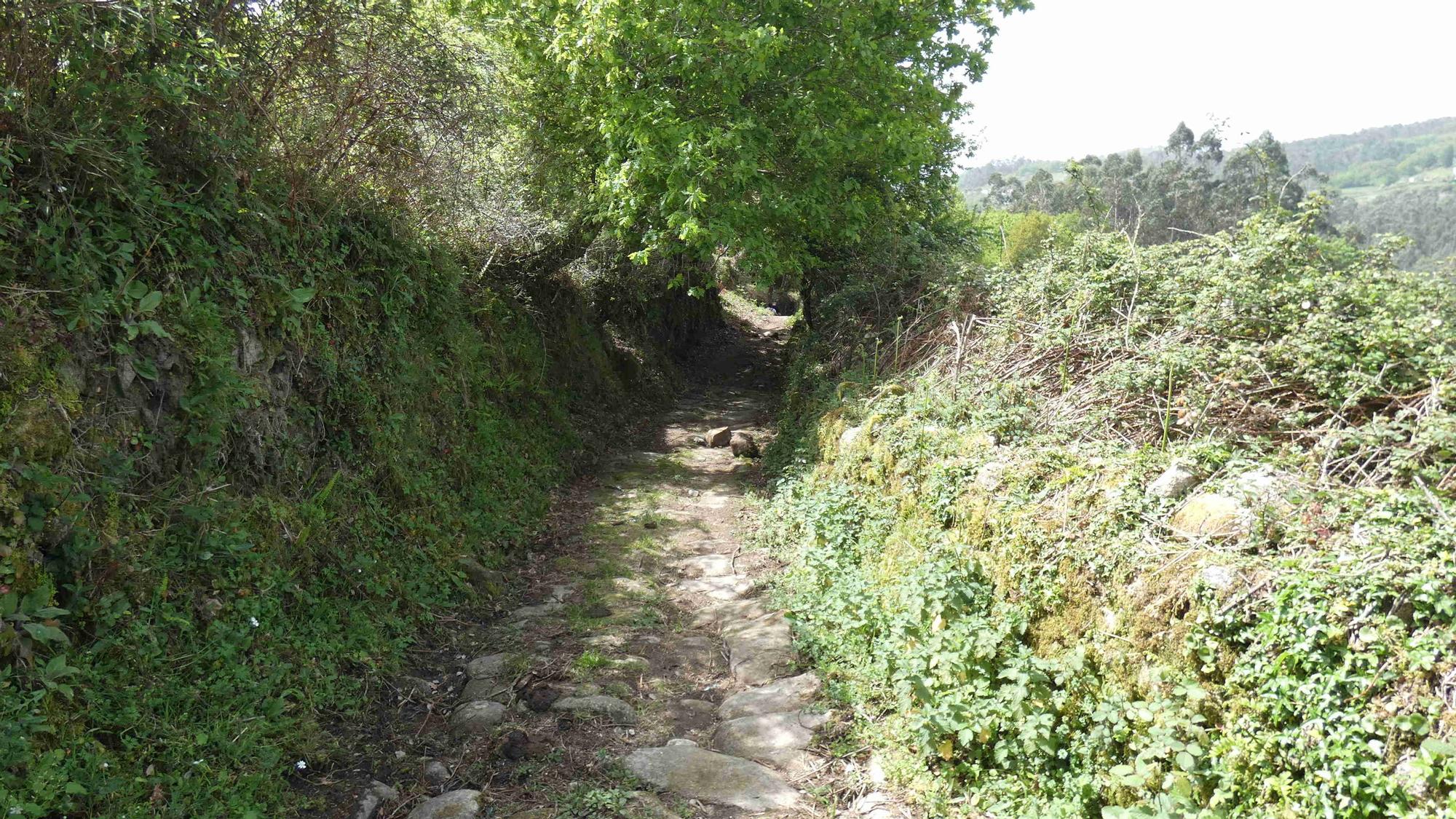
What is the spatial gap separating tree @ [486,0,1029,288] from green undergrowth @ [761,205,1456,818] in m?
3.38

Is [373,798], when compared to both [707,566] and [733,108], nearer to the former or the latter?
[707,566]

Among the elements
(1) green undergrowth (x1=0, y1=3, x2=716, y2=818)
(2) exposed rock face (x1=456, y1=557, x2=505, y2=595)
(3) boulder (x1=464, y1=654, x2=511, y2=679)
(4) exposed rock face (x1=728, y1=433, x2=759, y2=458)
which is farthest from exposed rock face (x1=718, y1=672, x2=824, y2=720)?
(4) exposed rock face (x1=728, y1=433, x2=759, y2=458)

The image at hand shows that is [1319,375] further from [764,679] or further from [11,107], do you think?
[11,107]

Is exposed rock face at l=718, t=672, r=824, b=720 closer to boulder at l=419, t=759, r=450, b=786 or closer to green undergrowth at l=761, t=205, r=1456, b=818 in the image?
green undergrowth at l=761, t=205, r=1456, b=818

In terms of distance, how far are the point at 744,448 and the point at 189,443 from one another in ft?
27.1

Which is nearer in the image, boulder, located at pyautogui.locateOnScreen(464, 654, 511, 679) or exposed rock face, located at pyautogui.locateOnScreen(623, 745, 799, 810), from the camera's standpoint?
exposed rock face, located at pyautogui.locateOnScreen(623, 745, 799, 810)

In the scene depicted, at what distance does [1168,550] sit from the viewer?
12.5ft

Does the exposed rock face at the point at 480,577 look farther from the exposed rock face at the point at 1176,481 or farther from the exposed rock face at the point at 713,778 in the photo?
the exposed rock face at the point at 1176,481

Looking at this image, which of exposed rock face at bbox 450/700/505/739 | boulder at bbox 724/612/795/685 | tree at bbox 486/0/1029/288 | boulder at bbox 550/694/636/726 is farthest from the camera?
tree at bbox 486/0/1029/288

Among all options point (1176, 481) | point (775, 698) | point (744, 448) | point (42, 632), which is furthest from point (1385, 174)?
point (42, 632)

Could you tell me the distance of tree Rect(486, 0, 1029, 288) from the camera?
9.02 m

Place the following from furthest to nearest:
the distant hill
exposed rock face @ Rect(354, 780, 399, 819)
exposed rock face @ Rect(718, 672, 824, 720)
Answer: the distant hill, exposed rock face @ Rect(718, 672, 824, 720), exposed rock face @ Rect(354, 780, 399, 819)

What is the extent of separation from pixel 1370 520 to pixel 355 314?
680cm

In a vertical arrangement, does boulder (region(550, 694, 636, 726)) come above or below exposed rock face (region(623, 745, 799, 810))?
above
